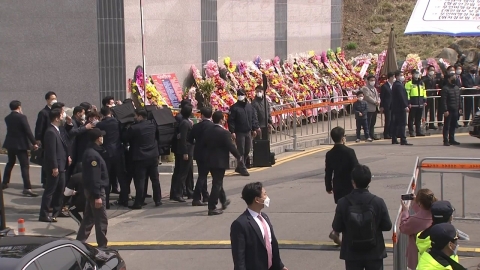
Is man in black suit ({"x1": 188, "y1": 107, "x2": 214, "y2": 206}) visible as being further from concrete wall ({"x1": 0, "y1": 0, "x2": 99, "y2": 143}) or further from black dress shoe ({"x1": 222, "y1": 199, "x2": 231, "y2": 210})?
concrete wall ({"x1": 0, "y1": 0, "x2": 99, "y2": 143})

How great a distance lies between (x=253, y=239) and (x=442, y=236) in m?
1.72

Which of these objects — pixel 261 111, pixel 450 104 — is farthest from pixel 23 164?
pixel 450 104

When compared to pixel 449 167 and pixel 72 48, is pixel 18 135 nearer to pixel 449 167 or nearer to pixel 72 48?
pixel 72 48

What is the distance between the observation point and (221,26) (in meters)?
24.0

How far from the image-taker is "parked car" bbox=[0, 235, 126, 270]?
21.5 feet

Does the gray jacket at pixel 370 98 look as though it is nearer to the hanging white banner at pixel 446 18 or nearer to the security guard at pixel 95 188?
the hanging white banner at pixel 446 18

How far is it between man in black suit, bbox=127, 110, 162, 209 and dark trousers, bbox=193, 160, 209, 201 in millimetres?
761

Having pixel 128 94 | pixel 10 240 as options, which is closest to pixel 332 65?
pixel 128 94

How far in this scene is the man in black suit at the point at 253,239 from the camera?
710 cm

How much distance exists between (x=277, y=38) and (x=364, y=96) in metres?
7.30

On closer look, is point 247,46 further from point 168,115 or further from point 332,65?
point 168,115

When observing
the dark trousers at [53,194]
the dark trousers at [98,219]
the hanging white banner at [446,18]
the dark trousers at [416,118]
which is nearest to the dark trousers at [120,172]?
the dark trousers at [53,194]

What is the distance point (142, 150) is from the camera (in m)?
13.8

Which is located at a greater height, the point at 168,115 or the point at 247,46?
the point at 247,46
